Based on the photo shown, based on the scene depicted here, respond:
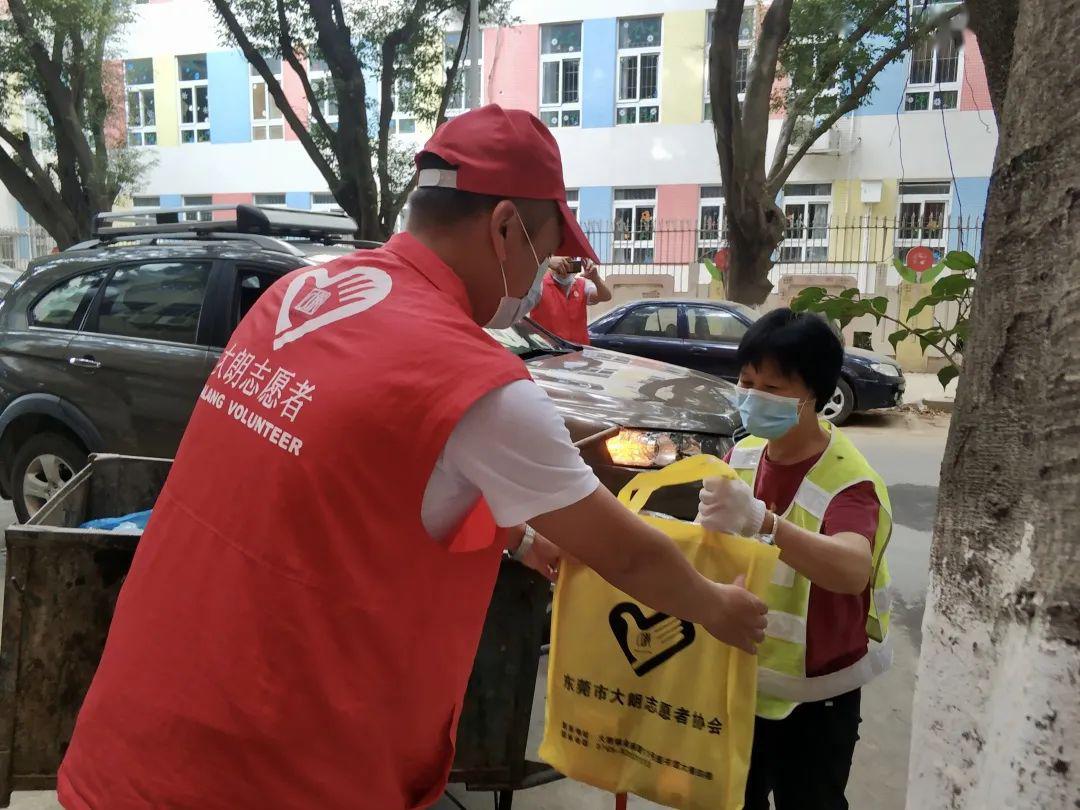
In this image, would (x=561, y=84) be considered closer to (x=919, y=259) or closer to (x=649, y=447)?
(x=919, y=259)

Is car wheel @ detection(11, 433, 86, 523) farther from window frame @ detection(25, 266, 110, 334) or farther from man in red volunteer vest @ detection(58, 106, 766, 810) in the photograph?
man in red volunteer vest @ detection(58, 106, 766, 810)

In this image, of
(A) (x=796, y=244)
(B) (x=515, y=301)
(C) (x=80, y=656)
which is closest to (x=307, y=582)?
(B) (x=515, y=301)

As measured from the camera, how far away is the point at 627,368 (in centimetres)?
525

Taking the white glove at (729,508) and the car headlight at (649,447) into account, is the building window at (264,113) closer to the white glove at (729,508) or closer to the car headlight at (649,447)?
the car headlight at (649,447)

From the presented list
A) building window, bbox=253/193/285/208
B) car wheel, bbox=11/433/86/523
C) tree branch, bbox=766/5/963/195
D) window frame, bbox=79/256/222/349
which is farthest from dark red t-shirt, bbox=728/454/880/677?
building window, bbox=253/193/285/208

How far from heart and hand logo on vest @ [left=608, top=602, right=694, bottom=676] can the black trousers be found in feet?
1.29

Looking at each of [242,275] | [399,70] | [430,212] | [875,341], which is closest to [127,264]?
[242,275]

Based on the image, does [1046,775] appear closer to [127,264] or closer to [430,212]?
[430,212]

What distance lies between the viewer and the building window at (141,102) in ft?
81.8

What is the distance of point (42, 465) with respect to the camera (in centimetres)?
510

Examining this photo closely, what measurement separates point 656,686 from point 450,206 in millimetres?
1028

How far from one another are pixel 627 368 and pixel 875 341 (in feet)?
37.1

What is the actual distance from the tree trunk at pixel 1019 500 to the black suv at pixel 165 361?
277 cm

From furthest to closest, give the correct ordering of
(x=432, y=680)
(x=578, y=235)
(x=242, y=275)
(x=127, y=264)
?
(x=127, y=264) → (x=242, y=275) → (x=578, y=235) → (x=432, y=680)
